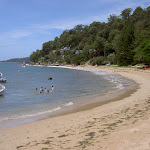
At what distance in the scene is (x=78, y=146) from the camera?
24.6 ft

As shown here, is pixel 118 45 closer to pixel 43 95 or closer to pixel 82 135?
pixel 43 95

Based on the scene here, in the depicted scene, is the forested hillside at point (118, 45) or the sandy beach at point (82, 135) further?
the forested hillside at point (118, 45)

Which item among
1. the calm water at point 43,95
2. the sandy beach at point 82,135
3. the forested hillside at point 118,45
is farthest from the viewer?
the forested hillside at point 118,45

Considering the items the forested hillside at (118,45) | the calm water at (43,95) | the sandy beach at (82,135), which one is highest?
the forested hillside at (118,45)

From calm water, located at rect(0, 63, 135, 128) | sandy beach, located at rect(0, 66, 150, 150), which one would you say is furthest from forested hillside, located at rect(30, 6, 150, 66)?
sandy beach, located at rect(0, 66, 150, 150)

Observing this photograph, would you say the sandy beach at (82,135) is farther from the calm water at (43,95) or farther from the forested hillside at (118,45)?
the forested hillside at (118,45)

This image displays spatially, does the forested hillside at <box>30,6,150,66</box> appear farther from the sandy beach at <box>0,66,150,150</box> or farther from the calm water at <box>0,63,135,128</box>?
the sandy beach at <box>0,66,150,150</box>

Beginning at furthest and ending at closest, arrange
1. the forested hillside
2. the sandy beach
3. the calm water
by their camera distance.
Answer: the forested hillside < the calm water < the sandy beach

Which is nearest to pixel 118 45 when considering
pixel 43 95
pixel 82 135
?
pixel 43 95

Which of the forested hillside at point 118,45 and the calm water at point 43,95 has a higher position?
the forested hillside at point 118,45

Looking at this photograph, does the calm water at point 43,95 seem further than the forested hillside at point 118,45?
No

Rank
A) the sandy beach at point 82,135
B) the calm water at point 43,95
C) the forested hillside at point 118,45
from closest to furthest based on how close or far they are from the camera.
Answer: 1. the sandy beach at point 82,135
2. the calm water at point 43,95
3. the forested hillside at point 118,45

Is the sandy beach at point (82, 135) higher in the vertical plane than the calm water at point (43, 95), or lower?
higher

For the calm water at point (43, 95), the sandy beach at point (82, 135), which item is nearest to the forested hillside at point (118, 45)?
the calm water at point (43, 95)
